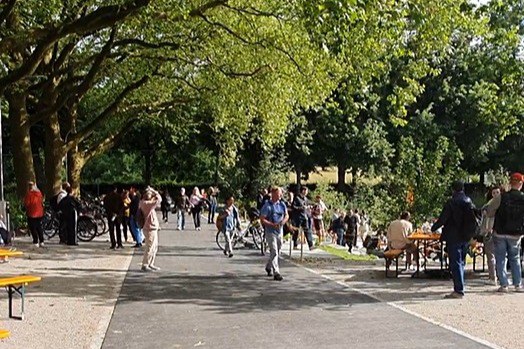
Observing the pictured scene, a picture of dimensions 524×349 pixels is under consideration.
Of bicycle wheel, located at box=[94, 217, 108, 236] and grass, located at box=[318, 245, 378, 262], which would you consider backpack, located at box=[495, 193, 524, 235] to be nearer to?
grass, located at box=[318, 245, 378, 262]

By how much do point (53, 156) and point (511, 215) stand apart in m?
17.6

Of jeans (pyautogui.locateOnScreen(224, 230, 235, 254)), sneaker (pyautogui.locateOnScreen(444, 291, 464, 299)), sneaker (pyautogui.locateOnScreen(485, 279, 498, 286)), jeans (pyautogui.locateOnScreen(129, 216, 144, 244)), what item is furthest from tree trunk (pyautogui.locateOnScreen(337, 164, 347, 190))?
sneaker (pyautogui.locateOnScreen(444, 291, 464, 299))

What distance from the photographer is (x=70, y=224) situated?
21766mm

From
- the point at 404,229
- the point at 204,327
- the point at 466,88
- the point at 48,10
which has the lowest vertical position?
the point at 204,327

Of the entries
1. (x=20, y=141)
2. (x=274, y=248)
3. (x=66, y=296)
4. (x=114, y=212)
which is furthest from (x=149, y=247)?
(x=20, y=141)

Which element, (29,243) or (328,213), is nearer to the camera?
(29,243)

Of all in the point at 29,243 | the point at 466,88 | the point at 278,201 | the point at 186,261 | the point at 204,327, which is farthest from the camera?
the point at 466,88

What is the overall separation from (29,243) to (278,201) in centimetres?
1016

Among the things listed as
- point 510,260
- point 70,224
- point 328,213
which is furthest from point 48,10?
point 328,213

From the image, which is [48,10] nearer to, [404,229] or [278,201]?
[278,201]

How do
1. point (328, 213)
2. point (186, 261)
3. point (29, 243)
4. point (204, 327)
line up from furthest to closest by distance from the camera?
point (328, 213) < point (29, 243) < point (186, 261) < point (204, 327)

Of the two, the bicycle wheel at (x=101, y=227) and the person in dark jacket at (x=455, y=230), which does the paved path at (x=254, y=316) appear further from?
the bicycle wheel at (x=101, y=227)

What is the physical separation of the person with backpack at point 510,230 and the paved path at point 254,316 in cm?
251

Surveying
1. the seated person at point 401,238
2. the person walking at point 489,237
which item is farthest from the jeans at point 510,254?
the seated person at point 401,238
